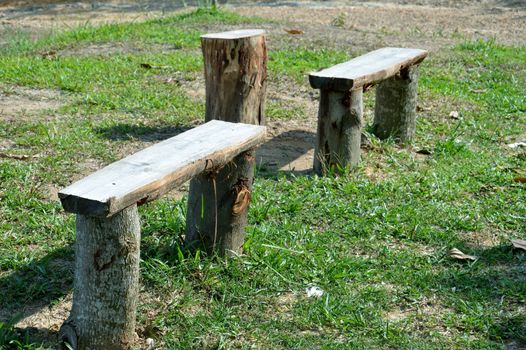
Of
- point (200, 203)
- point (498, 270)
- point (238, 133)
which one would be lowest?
point (498, 270)

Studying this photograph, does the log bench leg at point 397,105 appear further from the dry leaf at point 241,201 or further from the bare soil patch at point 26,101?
the bare soil patch at point 26,101

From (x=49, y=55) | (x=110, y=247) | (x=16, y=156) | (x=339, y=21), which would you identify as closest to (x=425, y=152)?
(x=16, y=156)

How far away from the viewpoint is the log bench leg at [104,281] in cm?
362

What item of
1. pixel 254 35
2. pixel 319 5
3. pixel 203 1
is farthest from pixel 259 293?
pixel 319 5

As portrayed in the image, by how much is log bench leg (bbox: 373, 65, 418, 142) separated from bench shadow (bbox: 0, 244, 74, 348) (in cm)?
312

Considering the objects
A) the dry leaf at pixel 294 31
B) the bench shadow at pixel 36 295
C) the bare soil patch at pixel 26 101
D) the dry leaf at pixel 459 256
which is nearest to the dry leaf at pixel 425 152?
the dry leaf at pixel 459 256

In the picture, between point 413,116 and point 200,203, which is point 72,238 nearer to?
point 200,203

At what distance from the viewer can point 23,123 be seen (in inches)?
272

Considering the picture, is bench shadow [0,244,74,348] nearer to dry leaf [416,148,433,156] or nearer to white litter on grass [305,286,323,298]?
white litter on grass [305,286,323,298]

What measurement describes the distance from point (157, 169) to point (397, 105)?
136 inches

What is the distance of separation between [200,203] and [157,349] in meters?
0.90

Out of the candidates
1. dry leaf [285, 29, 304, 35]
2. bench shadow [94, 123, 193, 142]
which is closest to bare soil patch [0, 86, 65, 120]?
bench shadow [94, 123, 193, 142]

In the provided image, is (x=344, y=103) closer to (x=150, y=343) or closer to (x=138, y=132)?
(x=138, y=132)

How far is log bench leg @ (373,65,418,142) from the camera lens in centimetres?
689
